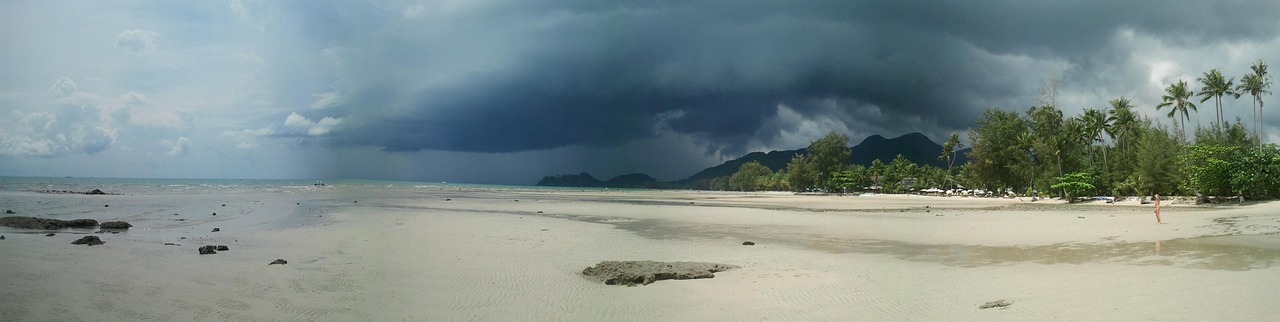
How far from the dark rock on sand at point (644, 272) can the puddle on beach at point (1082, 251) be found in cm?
580

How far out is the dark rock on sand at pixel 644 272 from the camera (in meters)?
10.8

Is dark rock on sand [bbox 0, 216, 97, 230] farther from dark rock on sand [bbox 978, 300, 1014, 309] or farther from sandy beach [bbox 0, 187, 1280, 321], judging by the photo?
dark rock on sand [bbox 978, 300, 1014, 309]

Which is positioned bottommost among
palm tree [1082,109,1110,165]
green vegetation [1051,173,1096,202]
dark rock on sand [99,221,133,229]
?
dark rock on sand [99,221,133,229]

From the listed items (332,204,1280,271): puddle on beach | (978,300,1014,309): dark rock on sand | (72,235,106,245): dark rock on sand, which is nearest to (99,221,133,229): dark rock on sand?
(72,235,106,245): dark rock on sand

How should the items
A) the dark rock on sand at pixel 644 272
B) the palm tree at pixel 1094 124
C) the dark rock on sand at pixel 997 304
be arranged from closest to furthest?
the dark rock on sand at pixel 997 304
the dark rock on sand at pixel 644 272
the palm tree at pixel 1094 124

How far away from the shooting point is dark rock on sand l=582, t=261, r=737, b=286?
35.4ft

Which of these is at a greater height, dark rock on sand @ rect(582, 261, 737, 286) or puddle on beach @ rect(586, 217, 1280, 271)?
puddle on beach @ rect(586, 217, 1280, 271)

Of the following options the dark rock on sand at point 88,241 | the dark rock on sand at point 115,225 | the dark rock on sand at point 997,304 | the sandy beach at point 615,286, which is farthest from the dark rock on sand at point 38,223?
the dark rock on sand at point 997,304

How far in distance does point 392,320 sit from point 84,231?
17562 mm

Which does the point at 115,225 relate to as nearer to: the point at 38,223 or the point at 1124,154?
the point at 38,223

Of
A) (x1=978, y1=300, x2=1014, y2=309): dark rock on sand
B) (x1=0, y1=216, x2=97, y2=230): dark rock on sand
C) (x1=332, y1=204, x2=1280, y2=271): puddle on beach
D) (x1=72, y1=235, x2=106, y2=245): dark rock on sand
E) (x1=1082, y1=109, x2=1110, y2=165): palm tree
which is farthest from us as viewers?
(x1=1082, y1=109, x2=1110, y2=165): palm tree

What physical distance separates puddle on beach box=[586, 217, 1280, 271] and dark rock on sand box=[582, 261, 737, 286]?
5.80 m

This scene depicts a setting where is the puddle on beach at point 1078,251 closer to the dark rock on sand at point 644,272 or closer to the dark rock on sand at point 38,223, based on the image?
the dark rock on sand at point 644,272

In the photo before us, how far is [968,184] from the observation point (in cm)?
11050
